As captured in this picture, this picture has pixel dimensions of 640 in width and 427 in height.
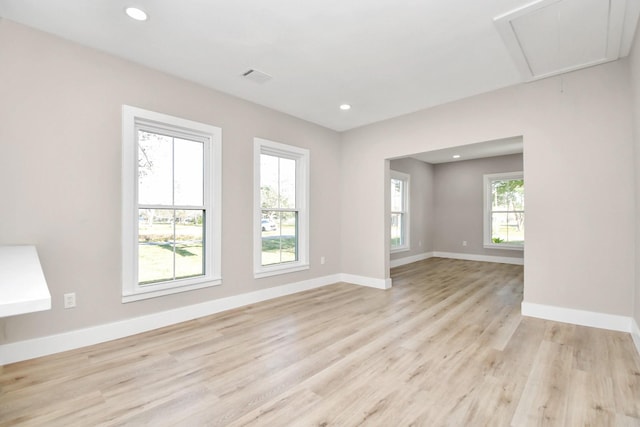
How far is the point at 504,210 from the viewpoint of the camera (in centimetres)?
721

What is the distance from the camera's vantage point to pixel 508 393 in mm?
1933

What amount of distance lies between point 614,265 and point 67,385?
4710mm

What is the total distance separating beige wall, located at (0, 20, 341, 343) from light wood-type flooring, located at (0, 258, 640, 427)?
34 cm

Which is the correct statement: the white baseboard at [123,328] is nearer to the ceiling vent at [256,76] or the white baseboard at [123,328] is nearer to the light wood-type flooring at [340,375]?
the light wood-type flooring at [340,375]

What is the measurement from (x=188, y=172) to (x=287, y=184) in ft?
5.00

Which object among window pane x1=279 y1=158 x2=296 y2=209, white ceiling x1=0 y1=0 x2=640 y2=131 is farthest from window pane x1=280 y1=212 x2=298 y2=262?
white ceiling x1=0 y1=0 x2=640 y2=131

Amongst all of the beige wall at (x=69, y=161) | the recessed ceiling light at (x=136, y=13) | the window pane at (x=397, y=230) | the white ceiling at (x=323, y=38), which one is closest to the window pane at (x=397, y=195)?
the window pane at (x=397, y=230)

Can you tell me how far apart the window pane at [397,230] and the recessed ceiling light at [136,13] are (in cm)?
570

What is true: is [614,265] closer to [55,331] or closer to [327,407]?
[327,407]

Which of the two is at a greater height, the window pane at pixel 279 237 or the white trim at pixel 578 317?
the window pane at pixel 279 237

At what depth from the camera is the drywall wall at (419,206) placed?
23.8 feet

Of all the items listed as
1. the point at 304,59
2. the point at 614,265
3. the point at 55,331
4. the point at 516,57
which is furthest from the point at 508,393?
the point at 55,331

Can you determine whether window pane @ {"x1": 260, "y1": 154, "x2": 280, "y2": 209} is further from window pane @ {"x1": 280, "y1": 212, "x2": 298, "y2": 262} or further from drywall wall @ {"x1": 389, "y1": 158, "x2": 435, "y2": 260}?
drywall wall @ {"x1": 389, "y1": 158, "x2": 435, "y2": 260}

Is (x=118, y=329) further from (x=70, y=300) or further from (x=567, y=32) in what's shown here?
(x=567, y=32)
